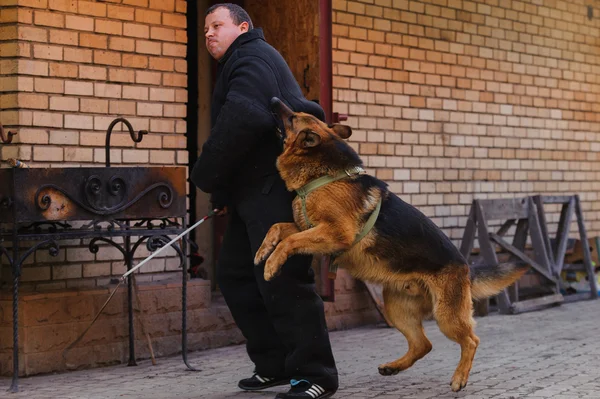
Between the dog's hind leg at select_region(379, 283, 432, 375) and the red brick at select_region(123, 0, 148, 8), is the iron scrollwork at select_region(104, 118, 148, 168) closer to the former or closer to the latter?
the red brick at select_region(123, 0, 148, 8)

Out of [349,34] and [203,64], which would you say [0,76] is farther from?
[349,34]

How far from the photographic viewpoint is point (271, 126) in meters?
5.93

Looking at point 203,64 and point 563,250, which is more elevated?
point 203,64

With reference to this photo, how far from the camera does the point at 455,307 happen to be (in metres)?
6.26

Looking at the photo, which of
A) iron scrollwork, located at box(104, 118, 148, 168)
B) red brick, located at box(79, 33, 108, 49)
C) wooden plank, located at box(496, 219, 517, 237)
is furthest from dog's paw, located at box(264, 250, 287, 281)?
wooden plank, located at box(496, 219, 517, 237)

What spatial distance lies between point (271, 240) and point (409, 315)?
3.80 feet

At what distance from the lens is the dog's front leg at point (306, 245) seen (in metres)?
5.70

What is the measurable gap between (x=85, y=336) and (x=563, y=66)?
707cm

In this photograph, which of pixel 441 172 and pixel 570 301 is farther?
pixel 570 301

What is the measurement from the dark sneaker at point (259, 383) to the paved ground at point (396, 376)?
0.15 ft

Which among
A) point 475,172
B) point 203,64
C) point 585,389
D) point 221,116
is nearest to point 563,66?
point 475,172

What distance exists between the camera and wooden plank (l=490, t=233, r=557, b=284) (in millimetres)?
10509

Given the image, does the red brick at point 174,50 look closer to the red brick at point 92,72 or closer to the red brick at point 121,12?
the red brick at point 121,12

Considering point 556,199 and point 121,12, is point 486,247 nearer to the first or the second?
point 556,199
